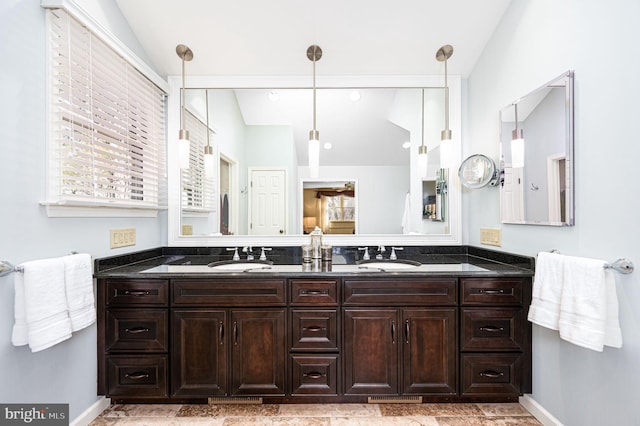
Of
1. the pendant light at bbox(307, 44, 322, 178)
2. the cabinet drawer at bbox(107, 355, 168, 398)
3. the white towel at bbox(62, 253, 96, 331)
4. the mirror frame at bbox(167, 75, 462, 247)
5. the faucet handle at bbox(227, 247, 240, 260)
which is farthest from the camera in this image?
the mirror frame at bbox(167, 75, 462, 247)

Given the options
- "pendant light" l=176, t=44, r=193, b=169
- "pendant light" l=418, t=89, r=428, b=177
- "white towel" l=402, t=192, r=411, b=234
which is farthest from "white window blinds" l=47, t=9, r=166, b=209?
"pendant light" l=418, t=89, r=428, b=177

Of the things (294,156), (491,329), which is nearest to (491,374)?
(491,329)

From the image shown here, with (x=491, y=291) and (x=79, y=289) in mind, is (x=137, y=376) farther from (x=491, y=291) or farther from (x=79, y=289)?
(x=491, y=291)

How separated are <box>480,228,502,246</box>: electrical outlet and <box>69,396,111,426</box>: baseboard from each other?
8.90 feet

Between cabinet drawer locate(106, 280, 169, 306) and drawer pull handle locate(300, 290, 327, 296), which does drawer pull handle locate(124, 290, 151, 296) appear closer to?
cabinet drawer locate(106, 280, 169, 306)

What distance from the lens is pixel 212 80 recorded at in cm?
257

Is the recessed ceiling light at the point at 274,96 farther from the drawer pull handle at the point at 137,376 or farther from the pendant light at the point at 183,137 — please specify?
the drawer pull handle at the point at 137,376

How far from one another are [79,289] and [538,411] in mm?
2608

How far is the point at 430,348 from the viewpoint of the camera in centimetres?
196

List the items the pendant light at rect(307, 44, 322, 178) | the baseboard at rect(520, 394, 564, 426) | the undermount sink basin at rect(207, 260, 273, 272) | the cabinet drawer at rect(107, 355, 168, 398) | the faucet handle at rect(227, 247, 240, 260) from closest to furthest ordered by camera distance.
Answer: the baseboard at rect(520, 394, 564, 426) < the cabinet drawer at rect(107, 355, 168, 398) < the pendant light at rect(307, 44, 322, 178) < the undermount sink basin at rect(207, 260, 273, 272) < the faucet handle at rect(227, 247, 240, 260)

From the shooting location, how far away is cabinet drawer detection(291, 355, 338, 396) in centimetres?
196

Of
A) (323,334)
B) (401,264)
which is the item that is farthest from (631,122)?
(323,334)

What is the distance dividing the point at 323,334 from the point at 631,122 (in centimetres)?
178

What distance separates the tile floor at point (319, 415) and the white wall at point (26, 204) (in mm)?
366
